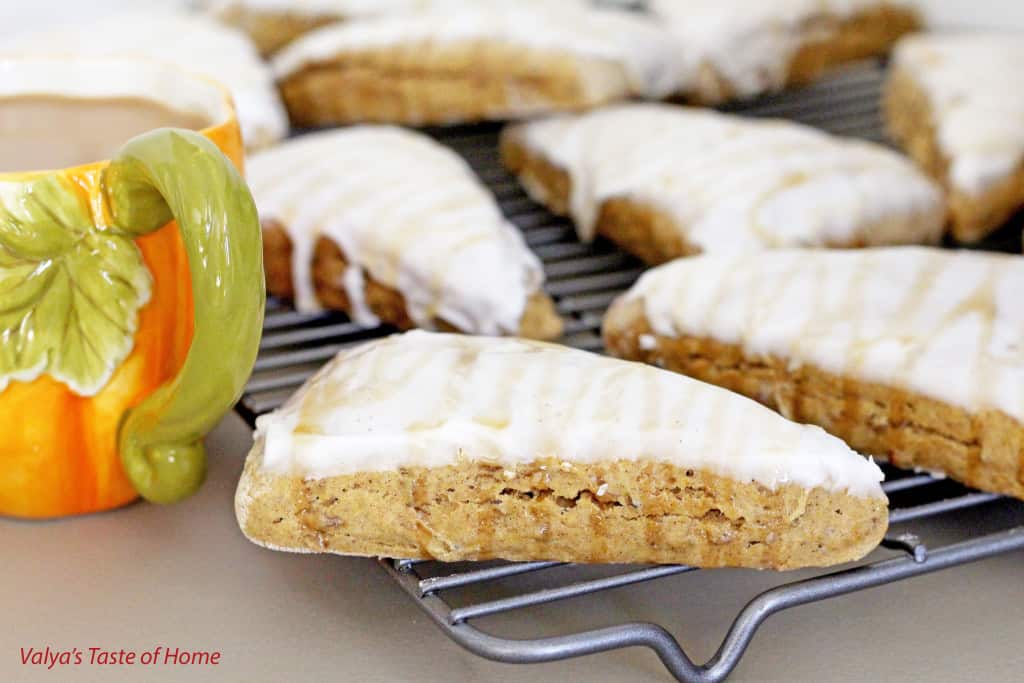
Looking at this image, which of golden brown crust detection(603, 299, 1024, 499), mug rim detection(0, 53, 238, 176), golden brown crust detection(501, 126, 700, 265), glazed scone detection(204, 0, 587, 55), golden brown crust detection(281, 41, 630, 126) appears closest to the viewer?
golden brown crust detection(603, 299, 1024, 499)

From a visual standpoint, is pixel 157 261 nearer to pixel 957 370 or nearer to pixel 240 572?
pixel 240 572

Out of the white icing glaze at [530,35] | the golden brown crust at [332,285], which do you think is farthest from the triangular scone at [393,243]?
the white icing glaze at [530,35]

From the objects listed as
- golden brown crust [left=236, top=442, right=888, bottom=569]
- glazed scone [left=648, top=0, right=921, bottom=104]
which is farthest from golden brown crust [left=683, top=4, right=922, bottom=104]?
golden brown crust [left=236, top=442, right=888, bottom=569]

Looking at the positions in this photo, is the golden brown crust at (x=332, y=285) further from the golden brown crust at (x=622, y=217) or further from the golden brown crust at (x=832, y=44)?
the golden brown crust at (x=832, y=44)

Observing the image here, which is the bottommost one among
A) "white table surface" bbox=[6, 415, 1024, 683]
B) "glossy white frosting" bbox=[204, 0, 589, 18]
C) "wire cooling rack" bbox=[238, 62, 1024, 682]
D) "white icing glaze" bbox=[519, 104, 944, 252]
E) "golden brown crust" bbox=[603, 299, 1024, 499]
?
"white table surface" bbox=[6, 415, 1024, 683]

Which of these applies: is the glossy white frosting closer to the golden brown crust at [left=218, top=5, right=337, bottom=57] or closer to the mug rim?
A: the golden brown crust at [left=218, top=5, right=337, bottom=57]

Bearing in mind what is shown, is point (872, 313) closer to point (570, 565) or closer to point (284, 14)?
point (570, 565)
